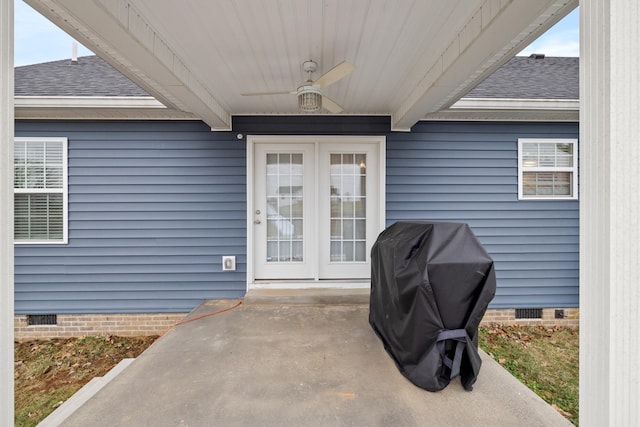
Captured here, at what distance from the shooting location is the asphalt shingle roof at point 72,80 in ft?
11.6

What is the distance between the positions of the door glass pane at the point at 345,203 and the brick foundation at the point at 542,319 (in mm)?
2055

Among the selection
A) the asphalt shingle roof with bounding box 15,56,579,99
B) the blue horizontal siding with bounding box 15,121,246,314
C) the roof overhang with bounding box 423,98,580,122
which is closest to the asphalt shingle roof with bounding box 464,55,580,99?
the asphalt shingle roof with bounding box 15,56,579,99

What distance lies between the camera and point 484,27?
1.81 metres

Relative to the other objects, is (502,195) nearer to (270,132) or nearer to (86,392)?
(270,132)

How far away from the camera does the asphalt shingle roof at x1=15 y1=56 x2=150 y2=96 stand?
3549 millimetres

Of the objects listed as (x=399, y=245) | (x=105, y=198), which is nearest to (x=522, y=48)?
(x=399, y=245)

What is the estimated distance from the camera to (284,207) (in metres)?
4.07

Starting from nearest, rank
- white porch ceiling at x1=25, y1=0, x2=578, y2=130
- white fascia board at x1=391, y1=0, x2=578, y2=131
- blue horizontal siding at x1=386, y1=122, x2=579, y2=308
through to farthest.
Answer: white fascia board at x1=391, y1=0, x2=578, y2=131 < white porch ceiling at x1=25, y1=0, x2=578, y2=130 < blue horizontal siding at x1=386, y1=122, x2=579, y2=308

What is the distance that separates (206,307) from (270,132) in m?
2.43

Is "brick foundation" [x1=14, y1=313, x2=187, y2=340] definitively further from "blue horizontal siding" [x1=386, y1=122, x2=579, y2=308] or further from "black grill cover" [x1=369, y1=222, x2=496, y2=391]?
"blue horizontal siding" [x1=386, y1=122, x2=579, y2=308]

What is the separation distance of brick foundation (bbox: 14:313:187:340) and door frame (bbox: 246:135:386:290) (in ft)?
4.05

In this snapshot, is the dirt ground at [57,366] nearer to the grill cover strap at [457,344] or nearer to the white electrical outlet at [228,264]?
the white electrical outlet at [228,264]

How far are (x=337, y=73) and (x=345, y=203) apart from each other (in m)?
2.06

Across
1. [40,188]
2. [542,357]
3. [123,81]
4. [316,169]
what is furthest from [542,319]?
[40,188]
